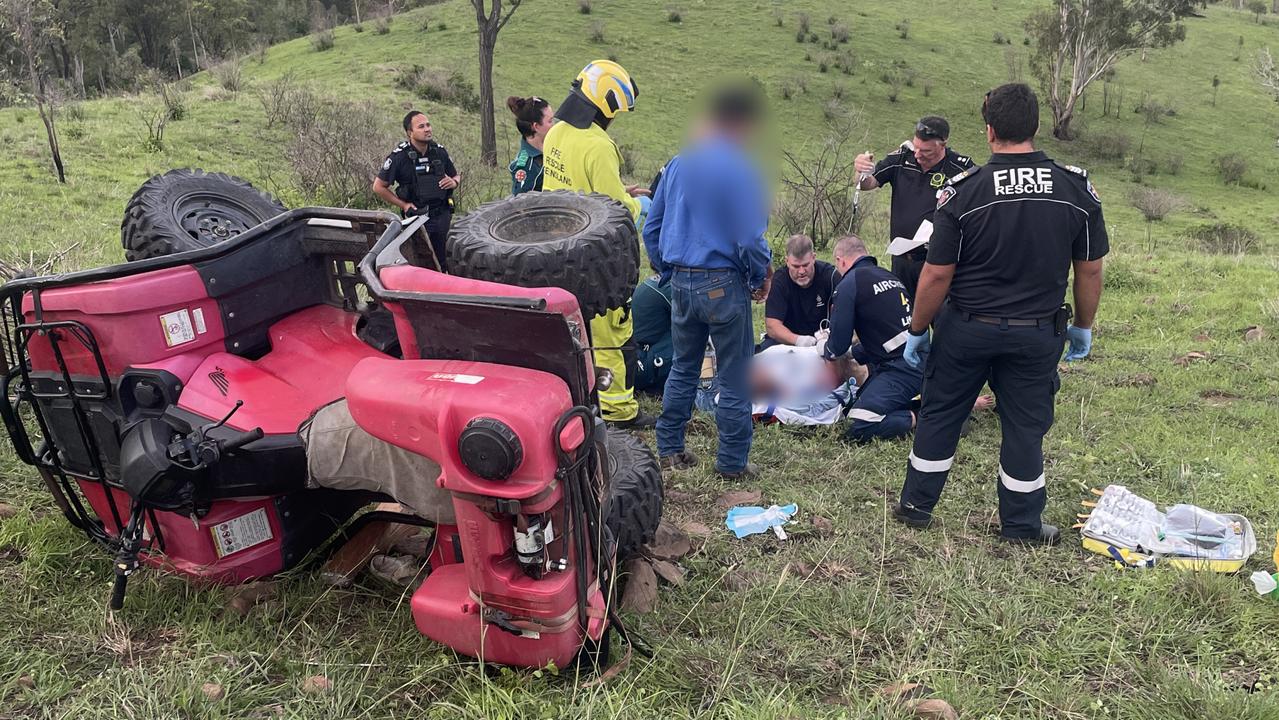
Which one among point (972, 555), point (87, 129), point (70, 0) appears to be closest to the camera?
point (972, 555)

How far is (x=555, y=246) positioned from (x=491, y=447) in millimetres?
1101

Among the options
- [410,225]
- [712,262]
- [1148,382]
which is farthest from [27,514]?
[1148,382]

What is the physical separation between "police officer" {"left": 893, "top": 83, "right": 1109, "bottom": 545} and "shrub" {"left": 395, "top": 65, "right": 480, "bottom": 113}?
64.7 feet

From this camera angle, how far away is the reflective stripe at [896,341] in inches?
211

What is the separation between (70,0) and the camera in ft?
122

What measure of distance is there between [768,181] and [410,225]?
2.36 meters

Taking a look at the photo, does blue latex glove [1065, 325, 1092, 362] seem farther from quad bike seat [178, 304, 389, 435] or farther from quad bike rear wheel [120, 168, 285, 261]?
quad bike rear wheel [120, 168, 285, 261]

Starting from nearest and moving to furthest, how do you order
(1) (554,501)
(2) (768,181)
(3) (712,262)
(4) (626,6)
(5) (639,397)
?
(1) (554,501) → (3) (712,262) → (2) (768,181) → (5) (639,397) → (4) (626,6)

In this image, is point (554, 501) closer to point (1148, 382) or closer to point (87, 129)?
point (1148, 382)

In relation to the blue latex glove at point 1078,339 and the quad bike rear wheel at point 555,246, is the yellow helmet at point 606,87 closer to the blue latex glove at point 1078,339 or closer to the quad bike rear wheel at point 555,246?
the quad bike rear wheel at point 555,246

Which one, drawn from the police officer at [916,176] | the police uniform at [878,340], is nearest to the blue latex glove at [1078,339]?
the police uniform at [878,340]

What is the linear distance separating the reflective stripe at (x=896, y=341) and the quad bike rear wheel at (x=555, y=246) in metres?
2.52

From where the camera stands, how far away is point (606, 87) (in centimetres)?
519

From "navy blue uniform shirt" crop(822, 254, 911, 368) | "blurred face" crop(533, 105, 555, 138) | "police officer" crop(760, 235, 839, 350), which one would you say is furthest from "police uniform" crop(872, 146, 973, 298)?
"blurred face" crop(533, 105, 555, 138)
